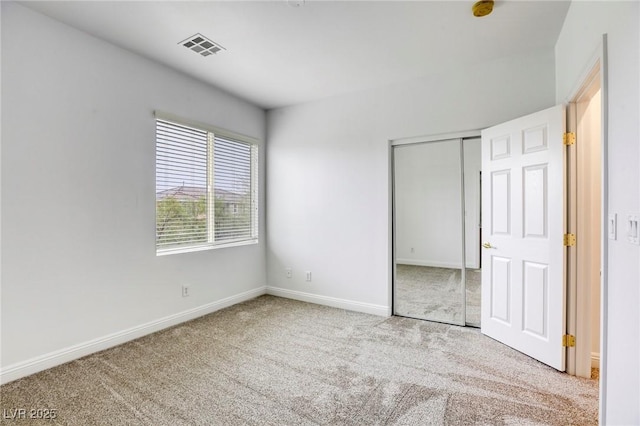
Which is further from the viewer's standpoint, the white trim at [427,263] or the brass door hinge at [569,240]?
the white trim at [427,263]

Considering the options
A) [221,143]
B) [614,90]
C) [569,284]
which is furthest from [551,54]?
[221,143]

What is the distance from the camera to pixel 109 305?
2.76 metres

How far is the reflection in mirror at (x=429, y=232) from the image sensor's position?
134 inches

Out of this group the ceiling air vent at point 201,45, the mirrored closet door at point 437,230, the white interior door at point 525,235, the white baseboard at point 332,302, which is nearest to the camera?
the white interior door at point 525,235

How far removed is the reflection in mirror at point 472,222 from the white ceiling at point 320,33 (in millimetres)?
952

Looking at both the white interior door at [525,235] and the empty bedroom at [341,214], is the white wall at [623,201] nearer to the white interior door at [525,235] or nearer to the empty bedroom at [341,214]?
the empty bedroom at [341,214]

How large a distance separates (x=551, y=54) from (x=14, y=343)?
5.07 m

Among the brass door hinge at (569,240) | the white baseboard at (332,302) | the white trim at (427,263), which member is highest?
the brass door hinge at (569,240)

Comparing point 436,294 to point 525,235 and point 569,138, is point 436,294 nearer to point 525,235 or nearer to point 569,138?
point 525,235

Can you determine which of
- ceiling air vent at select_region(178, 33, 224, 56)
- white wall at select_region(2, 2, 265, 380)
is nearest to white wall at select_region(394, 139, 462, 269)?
ceiling air vent at select_region(178, 33, 224, 56)

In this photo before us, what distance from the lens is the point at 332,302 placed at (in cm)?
399

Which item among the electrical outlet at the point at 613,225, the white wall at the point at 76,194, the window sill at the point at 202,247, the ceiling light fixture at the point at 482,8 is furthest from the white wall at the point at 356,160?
the electrical outlet at the point at 613,225

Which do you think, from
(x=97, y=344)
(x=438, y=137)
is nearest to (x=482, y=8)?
(x=438, y=137)

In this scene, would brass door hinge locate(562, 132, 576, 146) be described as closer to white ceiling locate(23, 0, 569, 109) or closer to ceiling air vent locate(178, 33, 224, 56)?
white ceiling locate(23, 0, 569, 109)
